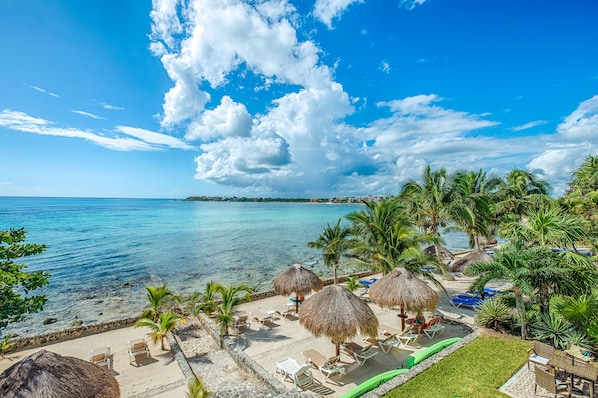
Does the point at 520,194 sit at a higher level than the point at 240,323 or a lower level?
higher

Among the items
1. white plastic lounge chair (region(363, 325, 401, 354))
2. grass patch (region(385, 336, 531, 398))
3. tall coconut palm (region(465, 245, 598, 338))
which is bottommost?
white plastic lounge chair (region(363, 325, 401, 354))

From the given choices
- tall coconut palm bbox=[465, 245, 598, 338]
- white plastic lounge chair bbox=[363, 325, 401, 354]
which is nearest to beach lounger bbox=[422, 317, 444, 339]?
white plastic lounge chair bbox=[363, 325, 401, 354]

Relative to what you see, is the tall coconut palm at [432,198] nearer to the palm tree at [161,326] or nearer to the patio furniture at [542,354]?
the patio furniture at [542,354]

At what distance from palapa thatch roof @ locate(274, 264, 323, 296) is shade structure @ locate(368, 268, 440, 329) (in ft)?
11.2

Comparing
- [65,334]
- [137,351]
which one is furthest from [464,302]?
[65,334]

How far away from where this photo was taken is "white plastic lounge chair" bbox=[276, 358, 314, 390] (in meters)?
7.40

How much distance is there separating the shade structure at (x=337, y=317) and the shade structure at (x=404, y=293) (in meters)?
1.61

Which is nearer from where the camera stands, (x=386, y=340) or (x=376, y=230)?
(x=386, y=340)

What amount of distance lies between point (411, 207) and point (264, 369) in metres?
13.5

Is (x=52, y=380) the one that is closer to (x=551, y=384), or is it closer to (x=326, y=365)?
(x=326, y=365)

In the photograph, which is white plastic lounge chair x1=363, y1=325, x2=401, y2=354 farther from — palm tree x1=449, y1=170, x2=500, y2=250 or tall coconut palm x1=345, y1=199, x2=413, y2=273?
palm tree x1=449, y1=170, x2=500, y2=250

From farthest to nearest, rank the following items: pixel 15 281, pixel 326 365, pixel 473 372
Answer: pixel 326 365 → pixel 473 372 → pixel 15 281

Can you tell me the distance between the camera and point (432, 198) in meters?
17.4

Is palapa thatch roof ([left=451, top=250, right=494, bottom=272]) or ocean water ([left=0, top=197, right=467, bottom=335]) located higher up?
palapa thatch roof ([left=451, top=250, right=494, bottom=272])
